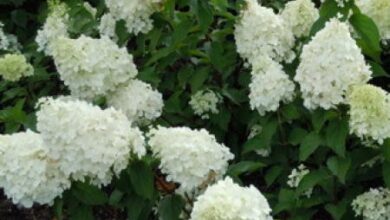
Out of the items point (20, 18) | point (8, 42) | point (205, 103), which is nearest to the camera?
point (205, 103)

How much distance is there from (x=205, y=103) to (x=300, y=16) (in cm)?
61

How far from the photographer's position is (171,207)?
9.77 ft

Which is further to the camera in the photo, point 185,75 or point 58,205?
point 185,75

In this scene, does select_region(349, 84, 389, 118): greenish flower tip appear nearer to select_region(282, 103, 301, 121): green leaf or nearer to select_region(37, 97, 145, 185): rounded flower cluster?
select_region(282, 103, 301, 121): green leaf

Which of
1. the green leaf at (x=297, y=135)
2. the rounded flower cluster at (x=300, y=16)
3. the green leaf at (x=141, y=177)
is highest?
the rounded flower cluster at (x=300, y=16)

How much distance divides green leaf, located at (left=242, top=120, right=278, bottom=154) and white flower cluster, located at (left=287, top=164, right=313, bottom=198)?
161 mm

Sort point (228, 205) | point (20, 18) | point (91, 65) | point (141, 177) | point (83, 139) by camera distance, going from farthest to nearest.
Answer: point (20, 18) < point (91, 65) < point (141, 177) < point (83, 139) < point (228, 205)

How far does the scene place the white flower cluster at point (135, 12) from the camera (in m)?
3.49

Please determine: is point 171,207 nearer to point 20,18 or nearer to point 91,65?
point 91,65

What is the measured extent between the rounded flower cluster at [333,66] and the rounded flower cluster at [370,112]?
109mm

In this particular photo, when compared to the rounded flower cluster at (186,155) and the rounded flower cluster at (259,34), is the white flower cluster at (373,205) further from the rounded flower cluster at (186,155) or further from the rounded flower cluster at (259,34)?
the rounded flower cluster at (259,34)

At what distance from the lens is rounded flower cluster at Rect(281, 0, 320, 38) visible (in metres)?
3.57

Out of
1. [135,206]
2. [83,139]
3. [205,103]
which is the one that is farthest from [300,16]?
[83,139]

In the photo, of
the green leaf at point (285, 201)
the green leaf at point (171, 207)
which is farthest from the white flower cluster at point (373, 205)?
the green leaf at point (171, 207)
